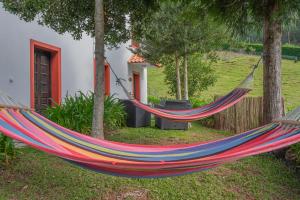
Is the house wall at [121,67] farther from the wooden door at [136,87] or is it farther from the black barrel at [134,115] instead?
the black barrel at [134,115]

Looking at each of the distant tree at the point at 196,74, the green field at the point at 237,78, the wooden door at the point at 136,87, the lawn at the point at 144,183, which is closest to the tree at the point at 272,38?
the lawn at the point at 144,183

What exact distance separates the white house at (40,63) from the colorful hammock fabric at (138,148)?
2900mm

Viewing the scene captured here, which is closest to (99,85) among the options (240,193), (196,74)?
(240,193)

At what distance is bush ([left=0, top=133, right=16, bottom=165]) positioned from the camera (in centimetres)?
379

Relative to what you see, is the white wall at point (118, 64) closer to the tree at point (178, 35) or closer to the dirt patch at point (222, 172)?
the tree at point (178, 35)

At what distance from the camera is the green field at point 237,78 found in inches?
786

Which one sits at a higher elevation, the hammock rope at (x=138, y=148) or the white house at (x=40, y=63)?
the white house at (x=40, y=63)

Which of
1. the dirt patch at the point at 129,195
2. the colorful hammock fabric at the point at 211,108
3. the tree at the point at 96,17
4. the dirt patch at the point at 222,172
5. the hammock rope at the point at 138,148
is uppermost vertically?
the tree at the point at 96,17

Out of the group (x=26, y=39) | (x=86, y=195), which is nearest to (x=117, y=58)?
(x=26, y=39)

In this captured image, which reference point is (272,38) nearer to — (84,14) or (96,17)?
(96,17)

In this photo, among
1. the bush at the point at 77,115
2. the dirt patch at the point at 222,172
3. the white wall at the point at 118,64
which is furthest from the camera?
the white wall at the point at 118,64

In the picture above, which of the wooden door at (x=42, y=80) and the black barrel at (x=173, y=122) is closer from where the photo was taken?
the wooden door at (x=42, y=80)

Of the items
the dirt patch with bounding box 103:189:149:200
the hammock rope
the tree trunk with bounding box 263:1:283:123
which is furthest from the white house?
the tree trunk with bounding box 263:1:283:123

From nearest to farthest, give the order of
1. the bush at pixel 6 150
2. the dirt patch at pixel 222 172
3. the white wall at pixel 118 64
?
the bush at pixel 6 150, the dirt patch at pixel 222 172, the white wall at pixel 118 64
